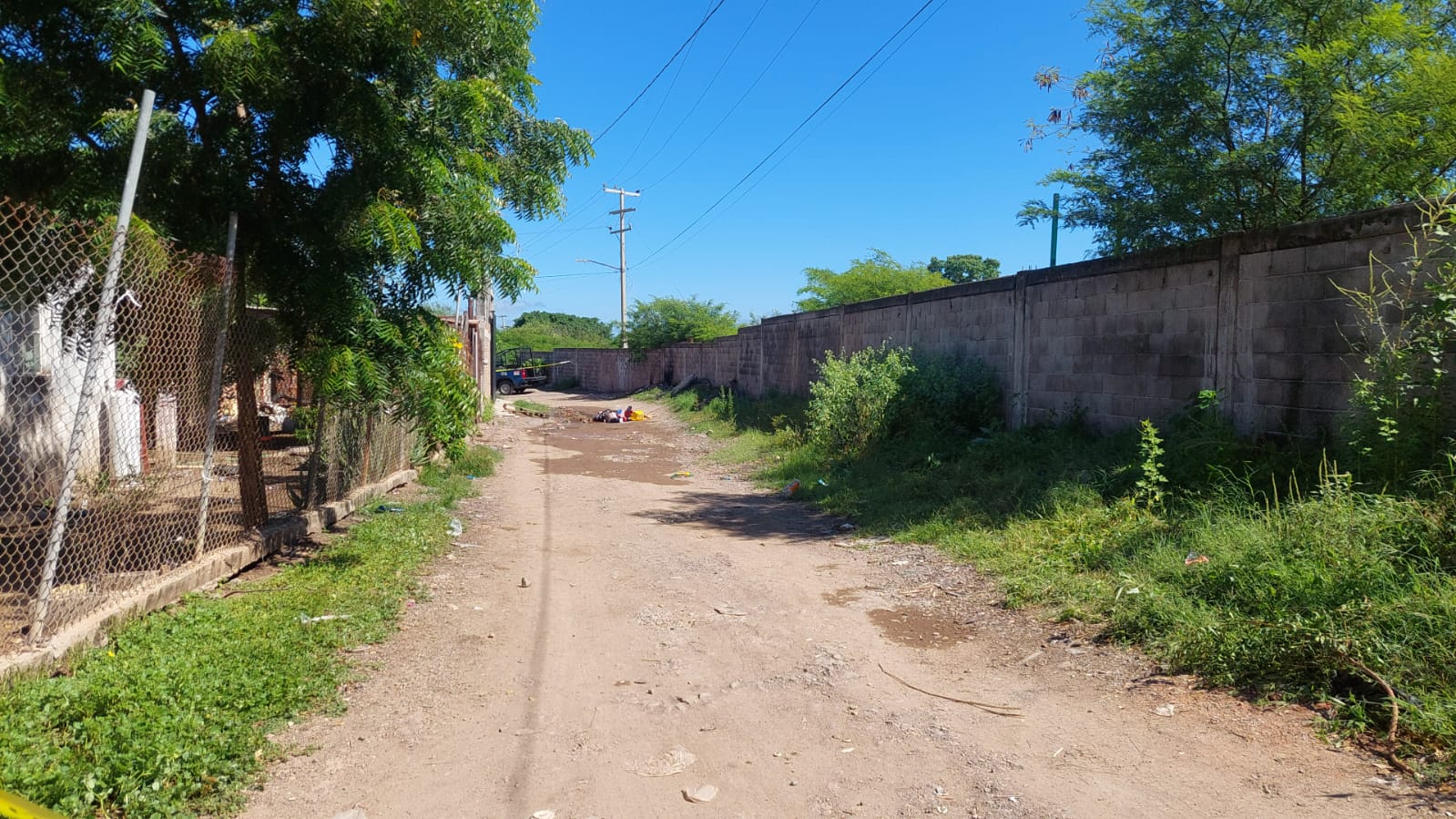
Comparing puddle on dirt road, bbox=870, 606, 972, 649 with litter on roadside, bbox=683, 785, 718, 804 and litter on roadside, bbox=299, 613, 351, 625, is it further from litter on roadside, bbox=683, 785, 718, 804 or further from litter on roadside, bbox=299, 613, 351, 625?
litter on roadside, bbox=299, 613, 351, 625

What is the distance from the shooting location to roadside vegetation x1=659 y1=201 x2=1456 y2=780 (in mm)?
3857

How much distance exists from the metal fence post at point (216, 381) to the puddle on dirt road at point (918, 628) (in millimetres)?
4318

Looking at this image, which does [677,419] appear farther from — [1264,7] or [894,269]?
[1264,7]

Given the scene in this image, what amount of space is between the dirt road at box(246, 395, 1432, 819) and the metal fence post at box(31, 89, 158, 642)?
1277mm

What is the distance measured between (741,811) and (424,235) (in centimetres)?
466

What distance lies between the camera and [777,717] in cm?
402

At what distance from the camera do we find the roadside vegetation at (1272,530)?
3.86 meters

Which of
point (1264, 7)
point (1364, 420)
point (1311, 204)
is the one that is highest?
point (1264, 7)

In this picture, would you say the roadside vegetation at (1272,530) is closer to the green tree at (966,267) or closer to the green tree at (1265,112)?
the green tree at (1265,112)

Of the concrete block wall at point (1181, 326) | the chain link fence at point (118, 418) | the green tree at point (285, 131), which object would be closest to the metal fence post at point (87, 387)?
the chain link fence at point (118, 418)

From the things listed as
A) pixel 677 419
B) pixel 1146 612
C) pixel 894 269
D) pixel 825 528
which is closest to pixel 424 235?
pixel 825 528

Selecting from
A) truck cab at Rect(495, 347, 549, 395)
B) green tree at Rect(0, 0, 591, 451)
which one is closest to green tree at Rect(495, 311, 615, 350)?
truck cab at Rect(495, 347, 549, 395)

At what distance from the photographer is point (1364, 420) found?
5660 millimetres

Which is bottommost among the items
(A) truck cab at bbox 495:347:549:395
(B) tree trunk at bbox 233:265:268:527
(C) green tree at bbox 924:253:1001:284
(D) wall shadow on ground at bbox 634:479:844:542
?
(D) wall shadow on ground at bbox 634:479:844:542
